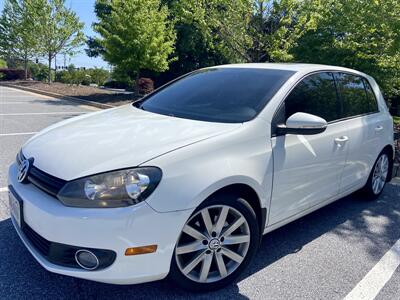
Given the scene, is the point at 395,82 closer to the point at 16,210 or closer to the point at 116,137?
the point at 116,137

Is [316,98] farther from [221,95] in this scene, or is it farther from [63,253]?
[63,253]

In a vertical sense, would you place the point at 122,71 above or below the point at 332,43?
below

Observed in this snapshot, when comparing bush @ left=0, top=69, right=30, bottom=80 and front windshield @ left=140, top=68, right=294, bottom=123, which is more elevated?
front windshield @ left=140, top=68, right=294, bottom=123

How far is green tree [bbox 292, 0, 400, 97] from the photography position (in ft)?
22.7

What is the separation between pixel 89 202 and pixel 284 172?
4.87 ft

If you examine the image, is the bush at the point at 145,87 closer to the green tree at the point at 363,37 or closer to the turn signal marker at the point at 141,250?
the green tree at the point at 363,37

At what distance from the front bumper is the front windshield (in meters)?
1.02

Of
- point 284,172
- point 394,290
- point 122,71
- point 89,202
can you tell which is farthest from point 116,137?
point 122,71

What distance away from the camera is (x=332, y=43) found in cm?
793

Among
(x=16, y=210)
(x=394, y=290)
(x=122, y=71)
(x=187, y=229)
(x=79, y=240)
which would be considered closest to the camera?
(x=79, y=240)

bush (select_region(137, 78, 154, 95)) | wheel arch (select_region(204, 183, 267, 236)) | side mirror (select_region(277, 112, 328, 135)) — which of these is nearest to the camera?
wheel arch (select_region(204, 183, 267, 236))

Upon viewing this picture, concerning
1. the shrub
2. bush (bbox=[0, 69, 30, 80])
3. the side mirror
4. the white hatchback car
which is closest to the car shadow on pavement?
the white hatchback car

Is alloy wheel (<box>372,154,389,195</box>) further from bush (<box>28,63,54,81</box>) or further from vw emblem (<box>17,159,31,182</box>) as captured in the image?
bush (<box>28,63,54,81</box>)

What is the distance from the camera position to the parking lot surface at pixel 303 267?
8.23 feet
